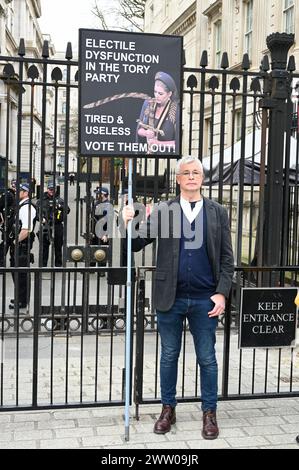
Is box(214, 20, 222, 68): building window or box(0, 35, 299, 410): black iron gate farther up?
box(214, 20, 222, 68): building window

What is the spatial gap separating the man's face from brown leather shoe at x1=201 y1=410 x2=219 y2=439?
1713 mm

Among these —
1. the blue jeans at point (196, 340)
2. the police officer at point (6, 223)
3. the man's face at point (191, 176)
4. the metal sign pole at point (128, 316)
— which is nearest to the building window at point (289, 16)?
the police officer at point (6, 223)

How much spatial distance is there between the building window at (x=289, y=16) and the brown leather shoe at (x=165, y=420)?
14220 mm

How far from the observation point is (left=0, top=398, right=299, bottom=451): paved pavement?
435cm

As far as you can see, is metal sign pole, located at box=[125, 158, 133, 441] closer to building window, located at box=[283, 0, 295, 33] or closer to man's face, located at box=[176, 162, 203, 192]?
man's face, located at box=[176, 162, 203, 192]

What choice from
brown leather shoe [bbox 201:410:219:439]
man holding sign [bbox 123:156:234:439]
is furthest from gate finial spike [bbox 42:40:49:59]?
brown leather shoe [bbox 201:410:219:439]

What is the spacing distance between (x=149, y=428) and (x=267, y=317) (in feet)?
4.58

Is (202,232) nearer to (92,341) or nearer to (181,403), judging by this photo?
(181,403)

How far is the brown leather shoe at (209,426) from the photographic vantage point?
176 inches

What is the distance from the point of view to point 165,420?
4578mm

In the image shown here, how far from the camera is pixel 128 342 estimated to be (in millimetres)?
4637

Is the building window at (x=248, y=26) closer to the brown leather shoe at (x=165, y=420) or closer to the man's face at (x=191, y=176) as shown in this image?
the man's face at (x=191, y=176)

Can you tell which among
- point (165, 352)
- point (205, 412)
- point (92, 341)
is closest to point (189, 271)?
point (165, 352)

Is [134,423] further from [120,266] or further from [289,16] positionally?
[289,16]
